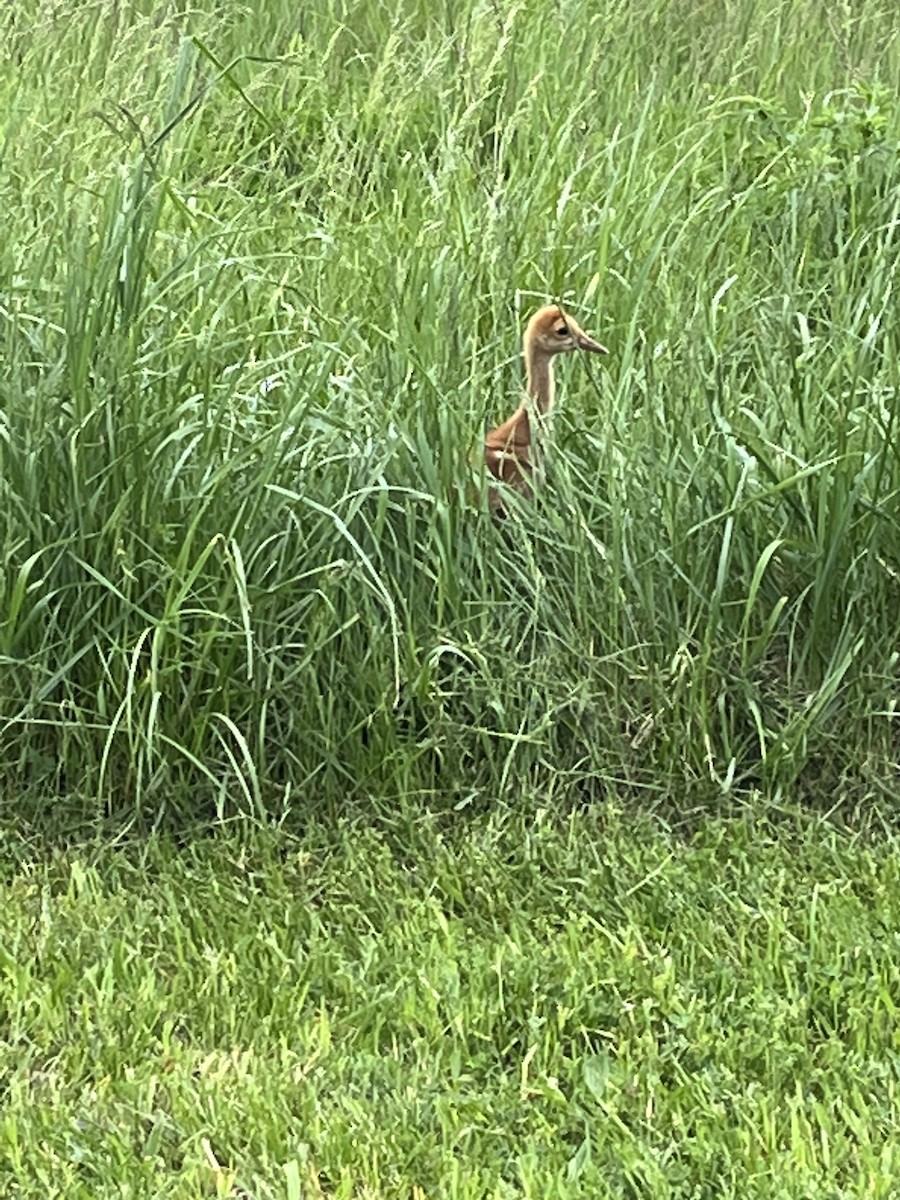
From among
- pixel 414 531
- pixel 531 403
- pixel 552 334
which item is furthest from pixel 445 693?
pixel 552 334

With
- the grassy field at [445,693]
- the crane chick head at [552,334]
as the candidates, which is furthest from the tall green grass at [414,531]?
the crane chick head at [552,334]

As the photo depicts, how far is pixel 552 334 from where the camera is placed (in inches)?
173

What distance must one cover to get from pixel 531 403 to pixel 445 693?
816 mm

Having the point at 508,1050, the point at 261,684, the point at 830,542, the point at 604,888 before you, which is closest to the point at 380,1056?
the point at 508,1050

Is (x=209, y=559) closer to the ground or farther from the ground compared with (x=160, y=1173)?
farther from the ground

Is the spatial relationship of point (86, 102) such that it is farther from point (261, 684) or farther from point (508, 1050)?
point (508, 1050)

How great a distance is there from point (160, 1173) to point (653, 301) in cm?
280

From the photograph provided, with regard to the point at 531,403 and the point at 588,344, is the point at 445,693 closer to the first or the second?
the point at 531,403

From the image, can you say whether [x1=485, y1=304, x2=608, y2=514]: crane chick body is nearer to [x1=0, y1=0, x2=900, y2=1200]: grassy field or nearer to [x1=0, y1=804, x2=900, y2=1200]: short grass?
[x1=0, y1=0, x2=900, y2=1200]: grassy field

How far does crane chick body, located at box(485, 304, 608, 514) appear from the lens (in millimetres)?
4215

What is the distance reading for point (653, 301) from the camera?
15.8 feet

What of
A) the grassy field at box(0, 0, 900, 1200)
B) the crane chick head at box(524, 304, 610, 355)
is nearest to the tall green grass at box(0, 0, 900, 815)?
the grassy field at box(0, 0, 900, 1200)

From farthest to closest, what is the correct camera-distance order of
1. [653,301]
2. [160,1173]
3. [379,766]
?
1. [653,301]
2. [379,766]
3. [160,1173]

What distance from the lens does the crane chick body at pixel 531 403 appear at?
13.8 ft
